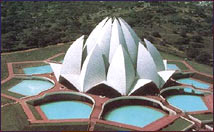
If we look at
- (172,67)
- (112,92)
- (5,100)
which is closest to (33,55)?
(5,100)

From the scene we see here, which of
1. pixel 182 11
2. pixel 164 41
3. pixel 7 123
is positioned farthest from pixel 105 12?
pixel 7 123

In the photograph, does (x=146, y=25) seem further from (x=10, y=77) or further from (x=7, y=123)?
(x=7, y=123)

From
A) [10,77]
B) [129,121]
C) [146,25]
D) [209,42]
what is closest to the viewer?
[129,121]

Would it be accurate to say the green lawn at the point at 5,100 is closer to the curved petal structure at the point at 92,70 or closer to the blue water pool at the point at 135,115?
the curved petal structure at the point at 92,70

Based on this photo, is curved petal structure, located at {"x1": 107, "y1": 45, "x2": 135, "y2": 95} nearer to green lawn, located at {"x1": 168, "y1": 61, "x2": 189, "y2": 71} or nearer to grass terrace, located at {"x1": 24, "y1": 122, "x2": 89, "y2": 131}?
grass terrace, located at {"x1": 24, "y1": 122, "x2": 89, "y2": 131}

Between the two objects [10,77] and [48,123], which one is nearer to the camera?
[48,123]

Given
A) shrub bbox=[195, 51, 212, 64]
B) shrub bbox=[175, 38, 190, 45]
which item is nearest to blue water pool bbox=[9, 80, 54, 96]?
shrub bbox=[195, 51, 212, 64]

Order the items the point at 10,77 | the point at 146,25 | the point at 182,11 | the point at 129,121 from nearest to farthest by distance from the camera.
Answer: the point at 129,121 → the point at 10,77 → the point at 146,25 → the point at 182,11

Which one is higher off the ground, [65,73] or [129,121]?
[65,73]
